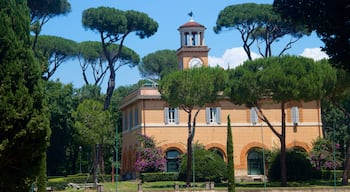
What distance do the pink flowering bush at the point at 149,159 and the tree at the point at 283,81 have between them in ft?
25.5

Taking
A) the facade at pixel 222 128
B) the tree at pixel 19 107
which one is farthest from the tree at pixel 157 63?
the tree at pixel 19 107

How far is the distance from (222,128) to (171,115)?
3.95 metres

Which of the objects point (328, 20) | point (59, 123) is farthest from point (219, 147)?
point (328, 20)

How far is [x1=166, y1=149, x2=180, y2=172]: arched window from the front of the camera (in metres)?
46.1

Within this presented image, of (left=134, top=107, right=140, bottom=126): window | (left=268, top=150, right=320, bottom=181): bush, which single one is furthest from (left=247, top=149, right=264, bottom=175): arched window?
(left=134, top=107, right=140, bottom=126): window

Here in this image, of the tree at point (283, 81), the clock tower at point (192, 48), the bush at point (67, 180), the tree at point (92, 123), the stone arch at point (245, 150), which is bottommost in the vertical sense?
the bush at point (67, 180)

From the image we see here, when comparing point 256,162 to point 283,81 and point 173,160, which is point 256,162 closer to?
point 173,160

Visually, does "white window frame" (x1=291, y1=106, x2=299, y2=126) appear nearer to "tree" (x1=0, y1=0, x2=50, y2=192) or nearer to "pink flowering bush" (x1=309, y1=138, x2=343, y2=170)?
"pink flowering bush" (x1=309, y1=138, x2=343, y2=170)

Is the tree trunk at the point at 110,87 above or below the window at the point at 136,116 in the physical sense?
above

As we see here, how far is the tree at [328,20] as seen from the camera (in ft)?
44.2

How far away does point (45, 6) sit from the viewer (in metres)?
42.3

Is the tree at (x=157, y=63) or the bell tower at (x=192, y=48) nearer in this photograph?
the bell tower at (x=192, y=48)

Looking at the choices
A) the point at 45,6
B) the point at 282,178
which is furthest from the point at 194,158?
the point at 45,6

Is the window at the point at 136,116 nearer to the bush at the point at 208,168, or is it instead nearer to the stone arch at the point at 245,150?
the bush at the point at 208,168
